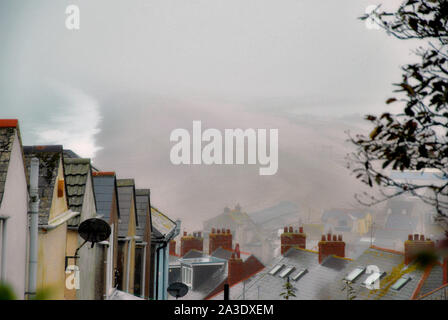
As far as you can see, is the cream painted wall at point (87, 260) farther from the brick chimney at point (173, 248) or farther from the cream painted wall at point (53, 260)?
the brick chimney at point (173, 248)

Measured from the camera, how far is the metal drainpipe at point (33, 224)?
940 cm

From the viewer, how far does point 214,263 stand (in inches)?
1807

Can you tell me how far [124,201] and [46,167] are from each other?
8.51m

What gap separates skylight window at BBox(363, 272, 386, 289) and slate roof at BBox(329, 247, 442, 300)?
0.21 metres

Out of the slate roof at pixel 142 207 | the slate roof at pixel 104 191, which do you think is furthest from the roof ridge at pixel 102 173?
the slate roof at pixel 142 207

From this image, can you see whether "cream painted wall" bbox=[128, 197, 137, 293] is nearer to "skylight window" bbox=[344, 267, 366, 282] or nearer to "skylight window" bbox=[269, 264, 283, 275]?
"skylight window" bbox=[344, 267, 366, 282]

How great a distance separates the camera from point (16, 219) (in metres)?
9.05

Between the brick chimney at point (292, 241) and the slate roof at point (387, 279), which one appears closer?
the slate roof at point (387, 279)

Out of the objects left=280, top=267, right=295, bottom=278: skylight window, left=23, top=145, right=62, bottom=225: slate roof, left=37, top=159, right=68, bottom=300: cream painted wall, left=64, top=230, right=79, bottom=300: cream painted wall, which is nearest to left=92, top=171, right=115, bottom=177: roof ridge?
left=64, top=230, right=79, bottom=300: cream painted wall

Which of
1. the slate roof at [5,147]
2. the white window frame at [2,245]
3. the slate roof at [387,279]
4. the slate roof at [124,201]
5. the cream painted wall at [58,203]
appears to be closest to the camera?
the white window frame at [2,245]

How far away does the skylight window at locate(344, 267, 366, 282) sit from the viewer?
119 ft

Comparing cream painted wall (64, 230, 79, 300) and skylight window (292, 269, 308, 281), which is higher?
cream painted wall (64, 230, 79, 300)

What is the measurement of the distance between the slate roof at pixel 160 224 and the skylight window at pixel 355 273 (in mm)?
12224
